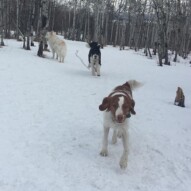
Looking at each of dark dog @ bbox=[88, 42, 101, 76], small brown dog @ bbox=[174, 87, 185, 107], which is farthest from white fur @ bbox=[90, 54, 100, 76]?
small brown dog @ bbox=[174, 87, 185, 107]

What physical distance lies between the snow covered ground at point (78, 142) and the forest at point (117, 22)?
868 centimetres

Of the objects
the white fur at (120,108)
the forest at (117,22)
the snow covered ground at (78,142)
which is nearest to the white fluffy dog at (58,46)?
the forest at (117,22)

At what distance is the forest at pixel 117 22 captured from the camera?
76.3ft

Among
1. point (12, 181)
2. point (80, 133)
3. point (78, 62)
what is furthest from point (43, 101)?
point (78, 62)

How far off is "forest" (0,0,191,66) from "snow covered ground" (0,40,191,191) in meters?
8.68

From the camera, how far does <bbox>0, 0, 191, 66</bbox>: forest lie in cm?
2325

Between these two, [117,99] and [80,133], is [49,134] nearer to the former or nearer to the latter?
[80,133]

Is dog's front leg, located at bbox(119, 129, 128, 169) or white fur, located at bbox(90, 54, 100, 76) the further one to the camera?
white fur, located at bbox(90, 54, 100, 76)

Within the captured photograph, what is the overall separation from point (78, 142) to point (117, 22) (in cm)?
4262

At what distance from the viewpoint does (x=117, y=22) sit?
156 feet

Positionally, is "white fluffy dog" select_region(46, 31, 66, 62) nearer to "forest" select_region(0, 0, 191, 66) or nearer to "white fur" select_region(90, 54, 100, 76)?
"forest" select_region(0, 0, 191, 66)

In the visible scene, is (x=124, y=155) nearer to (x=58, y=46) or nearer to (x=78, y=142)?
(x=78, y=142)

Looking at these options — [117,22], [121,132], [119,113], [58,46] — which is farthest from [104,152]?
[117,22]

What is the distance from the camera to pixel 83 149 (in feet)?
19.3
